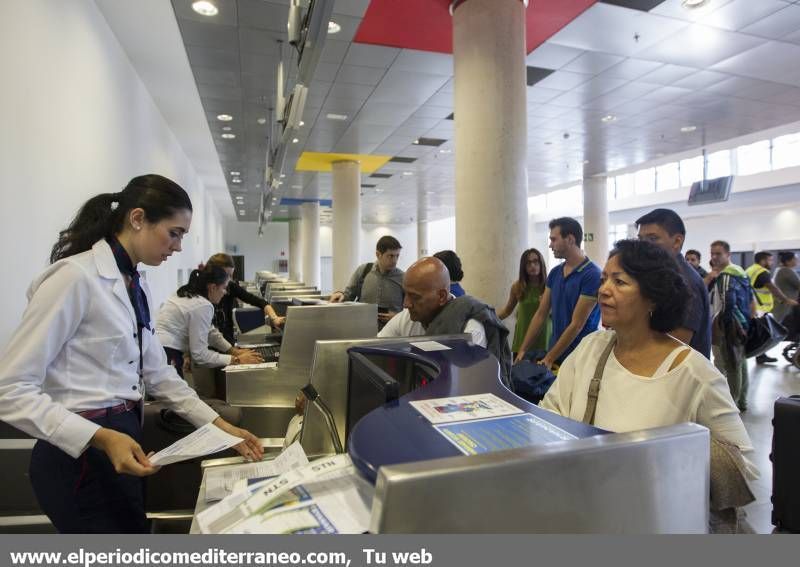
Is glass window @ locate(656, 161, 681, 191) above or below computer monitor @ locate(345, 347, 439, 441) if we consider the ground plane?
above

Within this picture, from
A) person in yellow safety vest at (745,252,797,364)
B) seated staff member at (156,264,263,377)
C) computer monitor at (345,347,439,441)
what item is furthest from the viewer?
person in yellow safety vest at (745,252,797,364)

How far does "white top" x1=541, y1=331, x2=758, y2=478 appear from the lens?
1.22 meters

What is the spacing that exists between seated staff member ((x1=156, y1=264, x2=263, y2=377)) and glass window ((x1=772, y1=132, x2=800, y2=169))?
14986 mm

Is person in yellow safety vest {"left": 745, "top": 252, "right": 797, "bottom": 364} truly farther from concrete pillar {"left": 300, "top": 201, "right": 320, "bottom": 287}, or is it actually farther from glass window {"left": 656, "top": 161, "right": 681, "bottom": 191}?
concrete pillar {"left": 300, "top": 201, "right": 320, "bottom": 287}

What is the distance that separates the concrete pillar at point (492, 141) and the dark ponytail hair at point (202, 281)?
1.92 metres

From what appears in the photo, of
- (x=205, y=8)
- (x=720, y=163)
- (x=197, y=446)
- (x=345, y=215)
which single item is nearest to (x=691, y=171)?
(x=720, y=163)

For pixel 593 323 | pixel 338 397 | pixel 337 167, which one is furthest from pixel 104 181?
pixel 337 167

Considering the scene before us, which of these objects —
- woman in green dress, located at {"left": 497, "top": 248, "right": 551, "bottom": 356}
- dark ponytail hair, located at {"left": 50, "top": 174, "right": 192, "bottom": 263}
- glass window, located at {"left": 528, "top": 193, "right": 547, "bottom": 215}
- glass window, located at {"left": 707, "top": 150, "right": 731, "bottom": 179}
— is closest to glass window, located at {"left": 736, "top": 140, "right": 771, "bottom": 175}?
glass window, located at {"left": 707, "top": 150, "right": 731, "bottom": 179}

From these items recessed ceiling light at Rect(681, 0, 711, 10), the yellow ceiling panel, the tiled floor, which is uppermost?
the yellow ceiling panel

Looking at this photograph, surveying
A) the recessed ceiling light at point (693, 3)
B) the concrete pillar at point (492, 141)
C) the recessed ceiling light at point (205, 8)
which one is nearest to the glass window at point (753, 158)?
the recessed ceiling light at point (693, 3)

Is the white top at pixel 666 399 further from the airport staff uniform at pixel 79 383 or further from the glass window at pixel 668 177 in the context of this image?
the glass window at pixel 668 177

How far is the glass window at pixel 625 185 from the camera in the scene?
17.5 m
